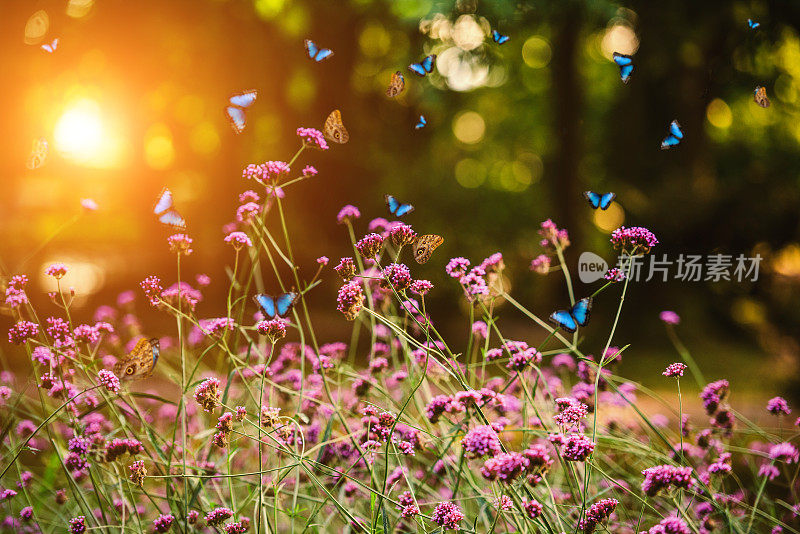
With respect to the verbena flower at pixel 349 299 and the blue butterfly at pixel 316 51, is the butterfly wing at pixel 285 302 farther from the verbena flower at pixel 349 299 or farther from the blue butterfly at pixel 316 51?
the blue butterfly at pixel 316 51

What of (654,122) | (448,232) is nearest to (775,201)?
(654,122)

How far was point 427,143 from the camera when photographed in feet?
44.3

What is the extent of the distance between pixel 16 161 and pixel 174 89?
8.37ft

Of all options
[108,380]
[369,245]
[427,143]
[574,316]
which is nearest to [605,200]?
[574,316]

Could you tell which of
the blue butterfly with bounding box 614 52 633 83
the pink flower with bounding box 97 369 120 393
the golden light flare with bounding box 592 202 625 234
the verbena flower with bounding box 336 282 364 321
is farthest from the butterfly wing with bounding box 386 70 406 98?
the golden light flare with bounding box 592 202 625 234

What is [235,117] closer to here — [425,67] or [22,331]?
[425,67]

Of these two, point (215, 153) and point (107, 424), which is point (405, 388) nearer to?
point (107, 424)

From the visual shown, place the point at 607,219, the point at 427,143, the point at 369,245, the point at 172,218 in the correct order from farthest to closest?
the point at 427,143, the point at 607,219, the point at 172,218, the point at 369,245

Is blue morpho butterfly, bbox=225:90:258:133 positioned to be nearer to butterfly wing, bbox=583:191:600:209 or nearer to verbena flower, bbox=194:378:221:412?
verbena flower, bbox=194:378:221:412

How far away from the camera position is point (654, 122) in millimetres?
11258

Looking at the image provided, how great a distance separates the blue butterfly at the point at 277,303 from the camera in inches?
82.4

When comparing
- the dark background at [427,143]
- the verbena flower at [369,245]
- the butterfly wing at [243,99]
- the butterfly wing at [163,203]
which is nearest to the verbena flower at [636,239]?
the verbena flower at [369,245]

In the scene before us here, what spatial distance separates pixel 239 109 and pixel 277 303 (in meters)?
0.92

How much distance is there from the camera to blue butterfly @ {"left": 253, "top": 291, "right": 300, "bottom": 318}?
2092 mm
